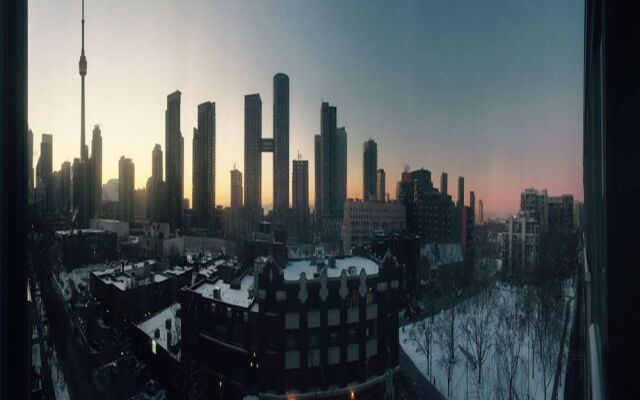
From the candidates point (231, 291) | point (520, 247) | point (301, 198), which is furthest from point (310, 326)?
point (520, 247)

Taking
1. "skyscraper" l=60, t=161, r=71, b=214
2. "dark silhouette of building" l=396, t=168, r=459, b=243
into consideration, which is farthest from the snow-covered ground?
"dark silhouette of building" l=396, t=168, r=459, b=243

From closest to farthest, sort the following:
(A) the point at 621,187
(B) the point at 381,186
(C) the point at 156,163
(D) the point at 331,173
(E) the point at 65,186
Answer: (A) the point at 621,187 < (B) the point at 381,186 < (D) the point at 331,173 < (E) the point at 65,186 < (C) the point at 156,163

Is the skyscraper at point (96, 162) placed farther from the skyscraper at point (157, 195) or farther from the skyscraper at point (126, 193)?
the skyscraper at point (157, 195)

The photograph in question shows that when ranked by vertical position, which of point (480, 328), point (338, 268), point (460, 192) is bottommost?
point (480, 328)

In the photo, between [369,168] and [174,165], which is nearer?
[369,168]

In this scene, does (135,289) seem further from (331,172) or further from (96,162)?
→ (331,172)

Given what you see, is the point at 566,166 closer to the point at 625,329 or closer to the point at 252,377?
the point at 625,329
